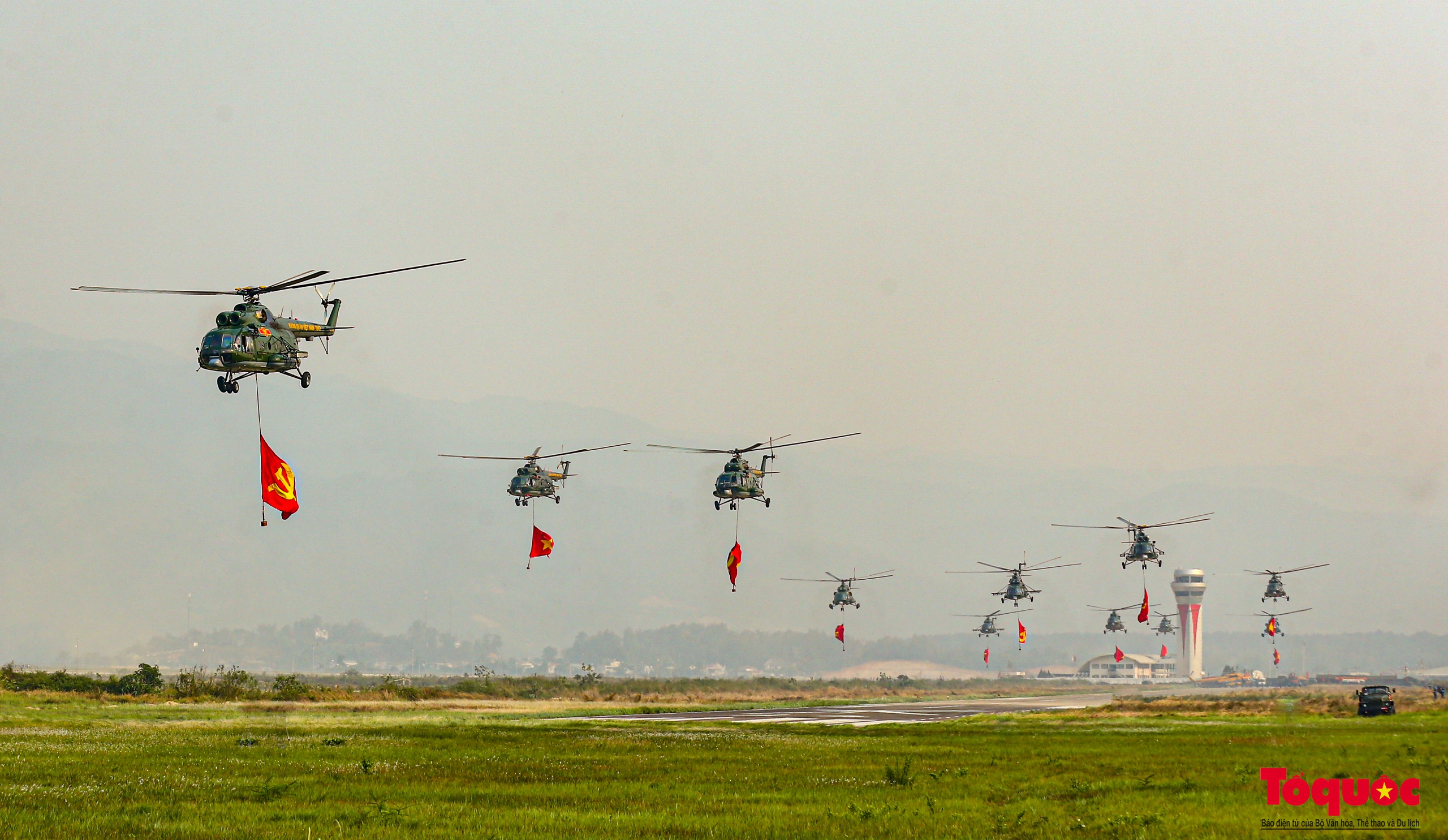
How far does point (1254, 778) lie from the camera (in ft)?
95.7

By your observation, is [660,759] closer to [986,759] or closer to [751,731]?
[986,759]

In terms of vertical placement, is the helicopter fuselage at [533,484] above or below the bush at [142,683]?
above

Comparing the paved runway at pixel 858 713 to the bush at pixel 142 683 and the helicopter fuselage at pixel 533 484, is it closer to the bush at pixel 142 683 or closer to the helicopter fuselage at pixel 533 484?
the helicopter fuselage at pixel 533 484

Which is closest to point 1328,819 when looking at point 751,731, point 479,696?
point 751,731

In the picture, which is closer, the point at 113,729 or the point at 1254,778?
the point at 1254,778

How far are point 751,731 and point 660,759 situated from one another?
2002 cm

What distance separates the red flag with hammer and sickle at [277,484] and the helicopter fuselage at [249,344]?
713 centimetres

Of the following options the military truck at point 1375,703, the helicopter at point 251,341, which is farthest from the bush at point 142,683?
the military truck at point 1375,703

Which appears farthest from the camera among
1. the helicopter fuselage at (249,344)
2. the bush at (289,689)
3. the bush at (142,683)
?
the bush at (142,683)

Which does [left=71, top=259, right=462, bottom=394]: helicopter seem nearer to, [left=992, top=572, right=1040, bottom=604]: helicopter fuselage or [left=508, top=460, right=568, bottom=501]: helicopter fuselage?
[left=508, top=460, right=568, bottom=501]: helicopter fuselage

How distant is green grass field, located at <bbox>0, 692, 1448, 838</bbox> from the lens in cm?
2197

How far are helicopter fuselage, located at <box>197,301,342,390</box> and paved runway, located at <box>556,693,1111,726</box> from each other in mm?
40168

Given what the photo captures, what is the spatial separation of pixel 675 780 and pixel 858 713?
64100 mm

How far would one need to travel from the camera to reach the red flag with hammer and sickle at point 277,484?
36688 millimetres
